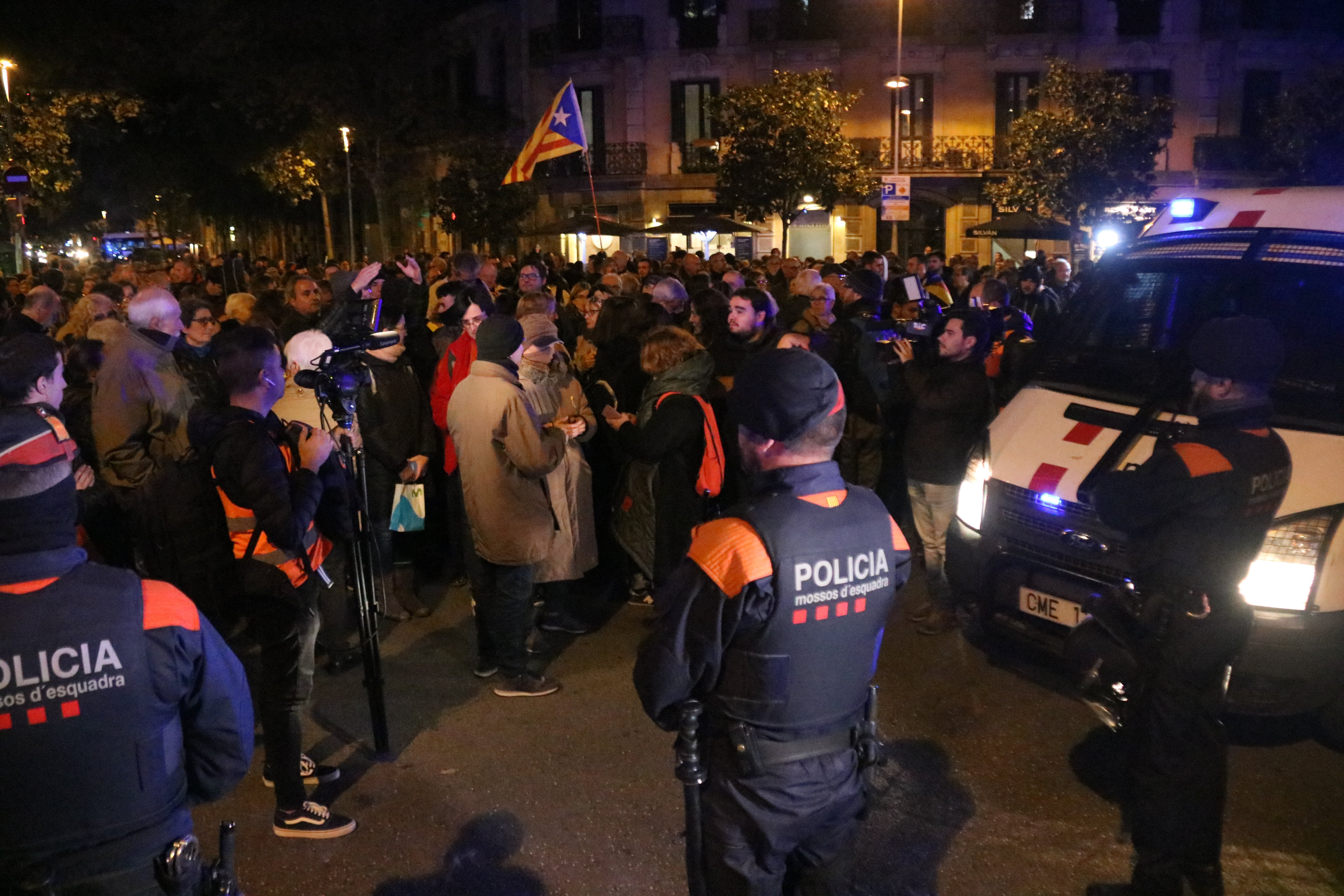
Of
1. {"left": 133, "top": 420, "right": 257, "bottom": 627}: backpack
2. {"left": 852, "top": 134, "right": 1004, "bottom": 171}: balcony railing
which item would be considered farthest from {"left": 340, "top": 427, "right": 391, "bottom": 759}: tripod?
{"left": 852, "top": 134, "right": 1004, "bottom": 171}: balcony railing

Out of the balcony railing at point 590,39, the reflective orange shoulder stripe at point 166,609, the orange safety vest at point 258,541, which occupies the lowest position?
the orange safety vest at point 258,541

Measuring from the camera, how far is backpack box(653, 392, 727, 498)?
5637mm

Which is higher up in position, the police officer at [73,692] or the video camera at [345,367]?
the video camera at [345,367]

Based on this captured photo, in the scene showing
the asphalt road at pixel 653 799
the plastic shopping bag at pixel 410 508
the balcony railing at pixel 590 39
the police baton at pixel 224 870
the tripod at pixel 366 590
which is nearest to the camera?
the police baton at pixel 224 870

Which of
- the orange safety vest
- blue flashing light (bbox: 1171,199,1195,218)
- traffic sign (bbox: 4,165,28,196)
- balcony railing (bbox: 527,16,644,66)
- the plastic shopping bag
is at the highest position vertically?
balcony railing (bbox: 527,16,644,66)

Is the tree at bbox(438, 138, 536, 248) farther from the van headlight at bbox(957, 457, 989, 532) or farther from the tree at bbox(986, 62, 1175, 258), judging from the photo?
the van headlight at bbox(957, 457, 989, 532)

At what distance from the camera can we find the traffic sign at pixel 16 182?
665 inches

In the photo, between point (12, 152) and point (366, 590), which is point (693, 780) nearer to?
point (366, 590)

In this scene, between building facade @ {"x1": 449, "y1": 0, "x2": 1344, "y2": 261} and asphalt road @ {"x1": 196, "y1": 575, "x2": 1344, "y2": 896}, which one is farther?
building facade @ {"x1": 449, "y1": 0, "x2": 1344, "y2": 261}

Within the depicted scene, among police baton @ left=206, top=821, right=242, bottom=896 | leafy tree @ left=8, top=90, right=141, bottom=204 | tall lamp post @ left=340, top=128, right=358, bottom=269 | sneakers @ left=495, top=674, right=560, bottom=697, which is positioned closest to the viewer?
police baton @ left=206, top=821, right=242, bottom=896

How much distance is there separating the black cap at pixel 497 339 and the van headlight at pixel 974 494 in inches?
93.3

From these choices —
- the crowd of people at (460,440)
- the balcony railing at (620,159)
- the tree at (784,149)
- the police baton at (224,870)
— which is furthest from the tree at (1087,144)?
the police baton at (224,870)

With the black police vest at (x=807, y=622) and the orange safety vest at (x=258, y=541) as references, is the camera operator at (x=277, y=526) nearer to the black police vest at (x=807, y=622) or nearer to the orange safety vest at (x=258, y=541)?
the orange safety vest at (x=258, y=541)

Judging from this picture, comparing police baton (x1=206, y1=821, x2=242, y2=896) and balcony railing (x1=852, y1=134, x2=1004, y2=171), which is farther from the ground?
balcony railing (x1=852, y1=134, x2=1004, y2=171)
